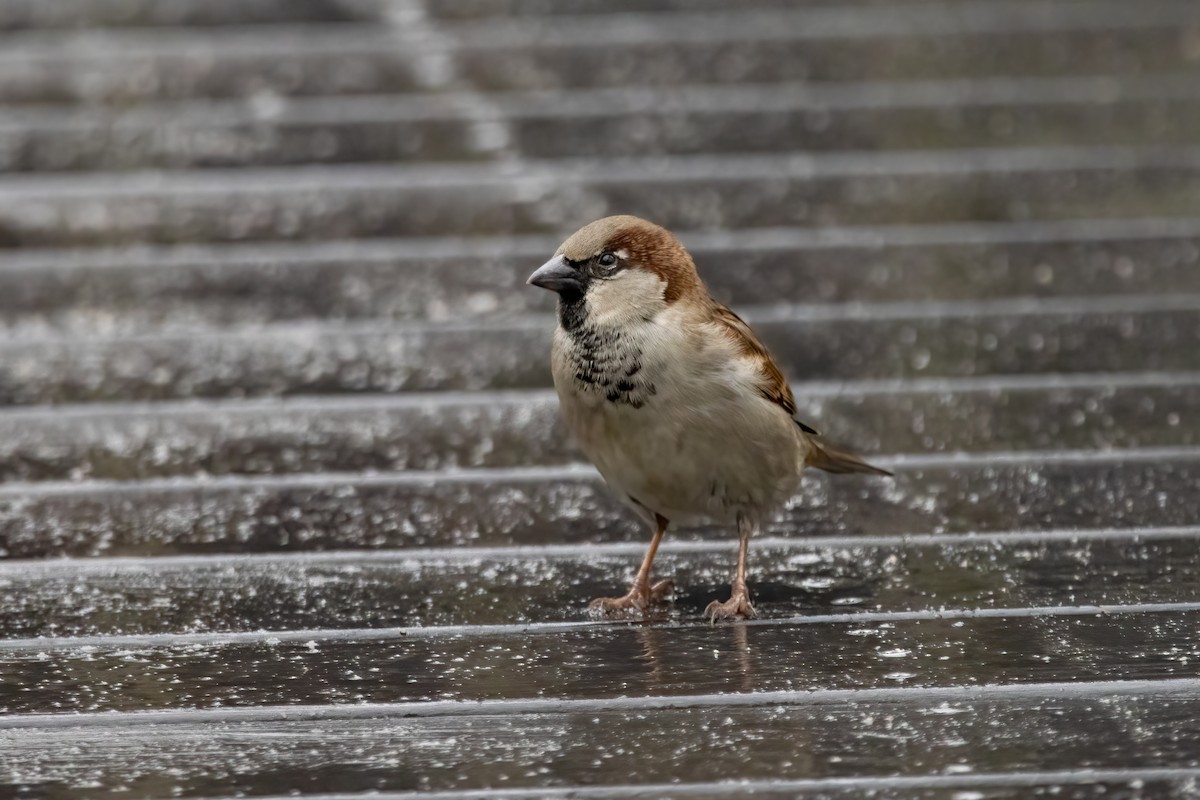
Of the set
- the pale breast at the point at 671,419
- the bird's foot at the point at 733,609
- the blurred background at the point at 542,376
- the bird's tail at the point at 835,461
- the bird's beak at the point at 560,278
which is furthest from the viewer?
the bird's tail at the point at 835,461

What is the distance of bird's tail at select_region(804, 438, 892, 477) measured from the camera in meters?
2.45

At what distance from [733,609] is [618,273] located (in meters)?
0.48

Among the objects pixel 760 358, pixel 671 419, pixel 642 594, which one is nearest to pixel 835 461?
pixel 760 358

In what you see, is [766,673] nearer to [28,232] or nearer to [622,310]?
[622,310]

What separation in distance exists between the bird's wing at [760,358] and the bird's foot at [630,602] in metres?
0.29

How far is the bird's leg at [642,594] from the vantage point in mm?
2082

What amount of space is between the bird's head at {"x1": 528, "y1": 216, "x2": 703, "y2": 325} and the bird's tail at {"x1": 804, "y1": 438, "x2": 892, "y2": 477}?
0.27 meters

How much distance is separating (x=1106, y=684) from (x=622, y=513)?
92cm

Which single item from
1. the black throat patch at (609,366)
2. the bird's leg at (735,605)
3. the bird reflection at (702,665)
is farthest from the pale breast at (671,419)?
the bird reflection at (702,665)

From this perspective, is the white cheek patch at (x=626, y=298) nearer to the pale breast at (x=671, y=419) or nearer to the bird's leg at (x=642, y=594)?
the pale breast at (x=671, y=419)

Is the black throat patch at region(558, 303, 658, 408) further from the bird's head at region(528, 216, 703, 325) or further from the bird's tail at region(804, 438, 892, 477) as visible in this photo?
the bird's tail at region(804, 438, 892, 477)

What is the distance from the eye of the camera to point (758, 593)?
2.17 metres

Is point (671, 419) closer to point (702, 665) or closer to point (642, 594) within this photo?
point (642, 594)

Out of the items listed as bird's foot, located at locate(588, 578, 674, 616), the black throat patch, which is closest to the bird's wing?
the black throat patch
